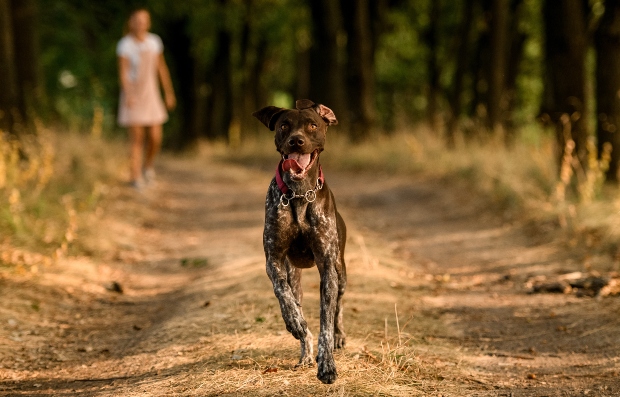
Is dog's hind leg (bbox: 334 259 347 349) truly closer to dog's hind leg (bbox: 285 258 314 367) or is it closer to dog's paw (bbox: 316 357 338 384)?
dog's hind leg (bbox: 285 258 314 367)

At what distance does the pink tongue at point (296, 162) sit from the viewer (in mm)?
4695

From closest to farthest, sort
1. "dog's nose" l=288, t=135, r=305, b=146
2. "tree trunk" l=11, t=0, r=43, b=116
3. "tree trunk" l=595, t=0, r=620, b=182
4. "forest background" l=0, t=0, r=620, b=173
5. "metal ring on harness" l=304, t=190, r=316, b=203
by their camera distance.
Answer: "dog's nose" l=288, t=135, r=305, b=146, "metal ring on harness" l=304, t=190, r=316, b=203, "tree trunk" l=595, t=0, r=620, b=182, "forest background" l=0, t=0, r=620, b=173, "tree trunk" l=11, t=0, r=43, b=116

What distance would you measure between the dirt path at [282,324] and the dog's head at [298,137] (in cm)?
122

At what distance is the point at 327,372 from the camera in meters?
4.62

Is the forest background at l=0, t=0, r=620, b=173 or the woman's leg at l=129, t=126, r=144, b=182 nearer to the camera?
the forest background at l=0, t=0, r=620, b=173

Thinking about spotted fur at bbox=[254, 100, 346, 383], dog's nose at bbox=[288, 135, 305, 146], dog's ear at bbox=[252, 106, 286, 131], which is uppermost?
dog's ear at bbox=[252, 106, 286, 131]

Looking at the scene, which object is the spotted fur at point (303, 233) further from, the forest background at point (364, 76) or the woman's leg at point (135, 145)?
the woman's leg at point (135, 145)

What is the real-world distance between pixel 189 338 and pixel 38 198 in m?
4.61

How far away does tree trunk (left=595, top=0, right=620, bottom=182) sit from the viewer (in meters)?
10.8

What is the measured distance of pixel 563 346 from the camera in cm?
604

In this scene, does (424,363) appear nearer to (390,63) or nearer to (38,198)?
(38,198)

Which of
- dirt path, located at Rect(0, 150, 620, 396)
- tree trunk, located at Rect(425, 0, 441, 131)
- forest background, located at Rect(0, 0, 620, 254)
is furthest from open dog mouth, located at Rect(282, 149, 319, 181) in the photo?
tree trunk, located at Rect(425, 0, 441, 131)

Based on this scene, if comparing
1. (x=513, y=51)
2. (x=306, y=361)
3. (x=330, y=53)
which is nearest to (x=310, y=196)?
(x=306, y=361)

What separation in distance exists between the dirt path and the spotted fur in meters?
0.30
